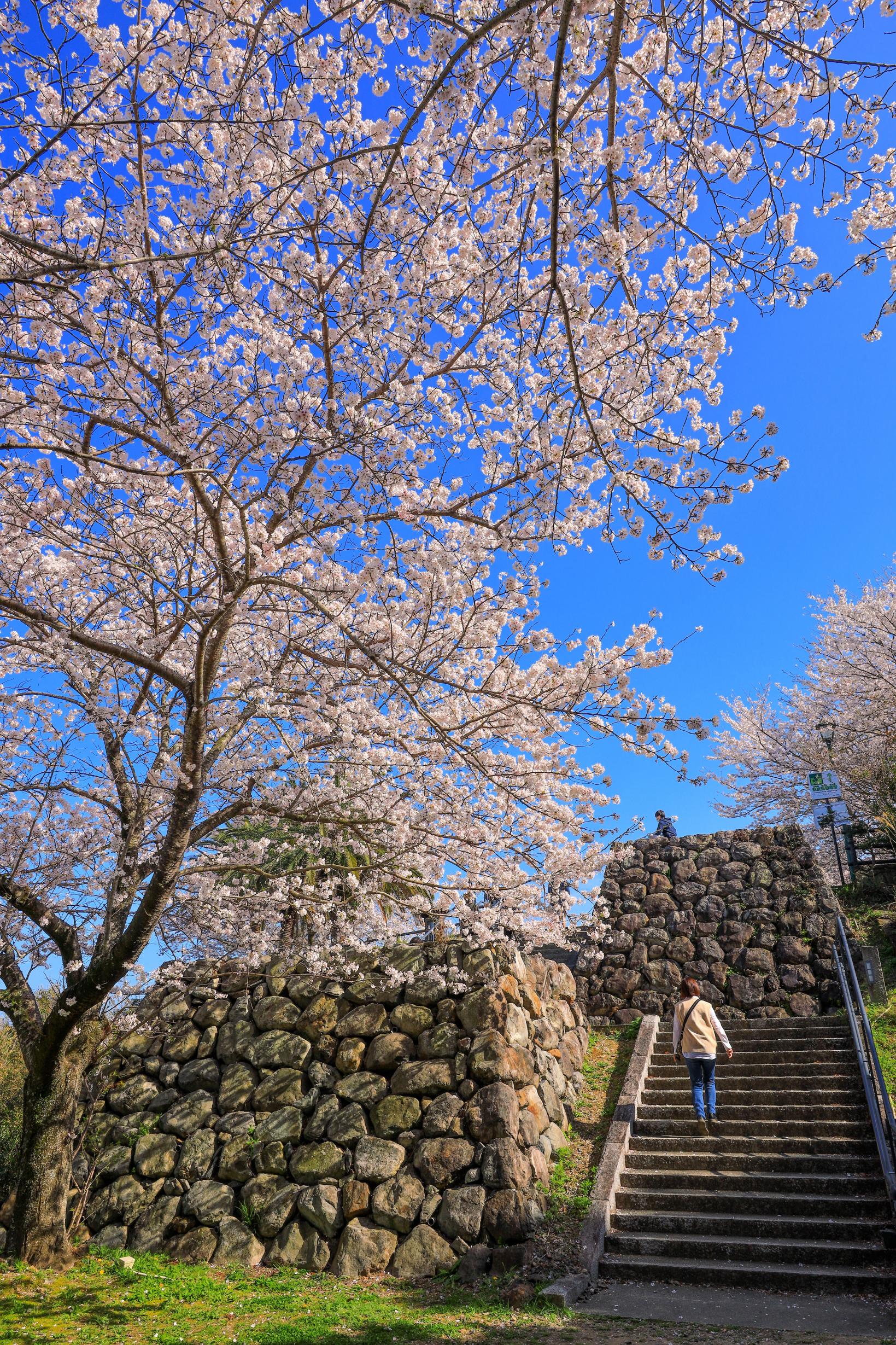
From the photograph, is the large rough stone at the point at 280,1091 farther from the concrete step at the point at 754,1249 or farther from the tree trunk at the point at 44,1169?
the concrete step at the point at 754,1249

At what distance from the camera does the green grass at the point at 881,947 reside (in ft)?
26.1

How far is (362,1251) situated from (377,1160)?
0.62m

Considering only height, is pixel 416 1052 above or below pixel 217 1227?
above

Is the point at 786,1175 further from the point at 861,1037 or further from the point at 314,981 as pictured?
the point at 314,981

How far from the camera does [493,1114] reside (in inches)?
258

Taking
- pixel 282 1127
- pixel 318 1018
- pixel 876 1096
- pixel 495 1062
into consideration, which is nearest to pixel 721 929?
pixel 876 1096

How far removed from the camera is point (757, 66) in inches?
138

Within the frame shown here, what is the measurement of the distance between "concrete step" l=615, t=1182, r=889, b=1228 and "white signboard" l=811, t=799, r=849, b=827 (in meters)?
6.94

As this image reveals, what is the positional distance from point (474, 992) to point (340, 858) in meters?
3.73

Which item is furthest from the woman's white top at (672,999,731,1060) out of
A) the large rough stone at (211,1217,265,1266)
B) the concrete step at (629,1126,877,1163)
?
the large rough stone at (211,1217,265,1266)

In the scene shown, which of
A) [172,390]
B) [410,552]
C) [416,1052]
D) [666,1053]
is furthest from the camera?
[666,1053]

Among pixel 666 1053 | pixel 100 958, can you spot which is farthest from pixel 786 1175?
pixel 100 958

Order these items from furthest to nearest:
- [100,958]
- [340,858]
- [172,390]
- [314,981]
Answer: [340,858] → [314,981] → [100,958] → [172,390]

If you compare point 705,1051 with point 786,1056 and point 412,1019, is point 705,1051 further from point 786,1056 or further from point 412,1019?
point 412,1019
